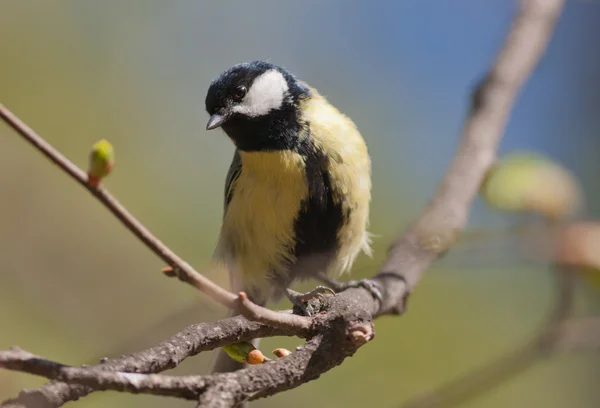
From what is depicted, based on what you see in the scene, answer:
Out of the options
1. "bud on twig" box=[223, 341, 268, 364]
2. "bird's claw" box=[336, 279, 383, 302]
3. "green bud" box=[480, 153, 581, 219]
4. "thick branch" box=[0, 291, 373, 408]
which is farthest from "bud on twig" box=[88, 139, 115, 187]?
"bird's claw" box=[336, 279, 383, 302]

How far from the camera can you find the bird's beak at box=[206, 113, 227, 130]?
2.38 meters

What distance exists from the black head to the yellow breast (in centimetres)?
6

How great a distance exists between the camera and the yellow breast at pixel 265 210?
2.35 m

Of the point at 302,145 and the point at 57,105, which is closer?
the point at 302,145

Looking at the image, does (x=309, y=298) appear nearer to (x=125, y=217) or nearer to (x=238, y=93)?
(x=125, y=217)

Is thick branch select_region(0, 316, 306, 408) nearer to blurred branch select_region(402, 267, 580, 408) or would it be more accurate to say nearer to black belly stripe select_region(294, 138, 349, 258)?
blurred branch select_region(402, 267, 580, 408)

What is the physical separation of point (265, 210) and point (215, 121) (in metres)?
0.36

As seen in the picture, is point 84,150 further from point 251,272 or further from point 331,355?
point 331,355

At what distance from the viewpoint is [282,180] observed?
92.3 inches

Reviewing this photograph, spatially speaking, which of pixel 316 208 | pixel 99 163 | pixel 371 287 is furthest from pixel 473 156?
pixel 99 163

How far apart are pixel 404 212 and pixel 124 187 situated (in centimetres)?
151

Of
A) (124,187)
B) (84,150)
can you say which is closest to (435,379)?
(124,187)

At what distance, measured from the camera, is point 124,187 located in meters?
3.63

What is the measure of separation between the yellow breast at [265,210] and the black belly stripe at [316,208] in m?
0.03
